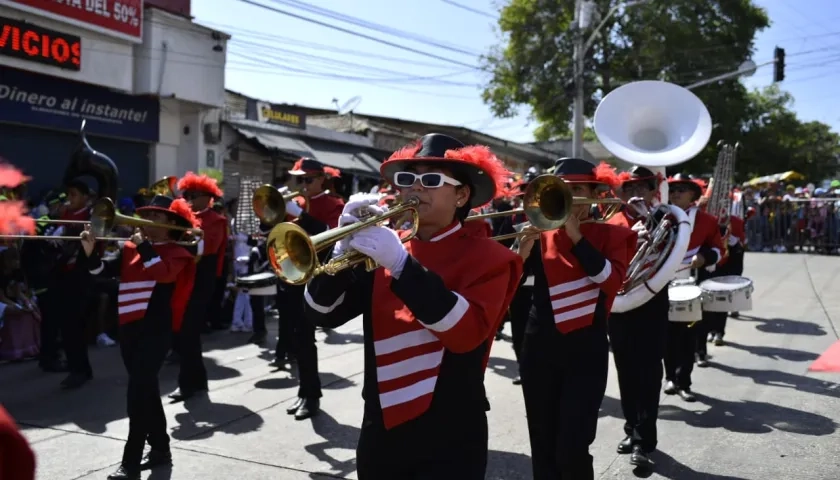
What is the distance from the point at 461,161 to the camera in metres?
2.83

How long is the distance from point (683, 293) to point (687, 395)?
1.05 metres

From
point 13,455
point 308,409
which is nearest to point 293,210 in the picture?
point 308,409

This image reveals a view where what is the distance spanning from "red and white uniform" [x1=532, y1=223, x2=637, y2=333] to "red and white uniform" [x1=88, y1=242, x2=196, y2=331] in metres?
2.60

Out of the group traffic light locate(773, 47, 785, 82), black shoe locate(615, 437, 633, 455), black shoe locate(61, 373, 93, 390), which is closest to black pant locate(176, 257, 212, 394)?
black shoe locate(61, 373, 93, 390)

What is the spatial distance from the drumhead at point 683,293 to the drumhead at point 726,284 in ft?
3.74

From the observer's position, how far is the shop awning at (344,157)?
779 inches

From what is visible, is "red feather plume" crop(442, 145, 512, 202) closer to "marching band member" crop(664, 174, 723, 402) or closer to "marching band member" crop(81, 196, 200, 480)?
"marching band member" crop(81, 196, 200, 480)

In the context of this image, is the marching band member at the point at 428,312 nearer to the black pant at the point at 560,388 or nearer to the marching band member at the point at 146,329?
the black pant at the point at 560,388

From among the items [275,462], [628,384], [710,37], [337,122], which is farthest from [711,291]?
[710,37]

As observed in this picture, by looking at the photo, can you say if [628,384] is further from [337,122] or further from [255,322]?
[337,122]

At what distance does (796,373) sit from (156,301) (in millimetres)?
6509

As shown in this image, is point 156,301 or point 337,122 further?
point 337,122

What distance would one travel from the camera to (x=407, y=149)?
9.96ft

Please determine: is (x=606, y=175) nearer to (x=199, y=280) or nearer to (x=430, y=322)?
(x=430, y=322)
